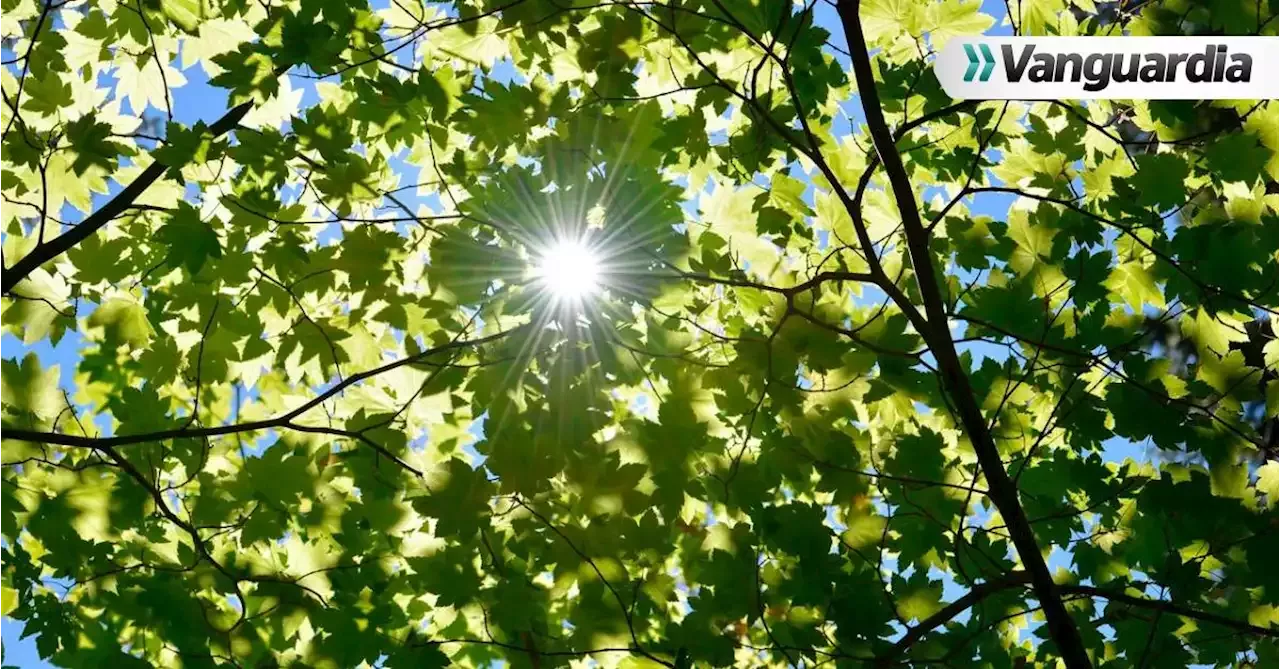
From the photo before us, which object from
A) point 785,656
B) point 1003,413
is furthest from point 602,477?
point 1003,413

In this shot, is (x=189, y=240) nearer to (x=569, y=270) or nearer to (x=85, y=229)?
(x=85, y=229)

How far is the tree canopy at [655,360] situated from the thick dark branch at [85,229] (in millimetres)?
15

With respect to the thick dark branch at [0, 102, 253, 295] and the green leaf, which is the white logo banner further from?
the thick dark branch at [0, 102, 253, 295]

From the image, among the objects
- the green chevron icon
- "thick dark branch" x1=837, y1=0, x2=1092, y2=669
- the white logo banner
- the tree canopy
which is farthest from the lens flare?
the green chevron icon

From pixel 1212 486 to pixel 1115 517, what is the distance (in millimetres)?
345

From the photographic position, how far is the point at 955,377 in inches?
94.0

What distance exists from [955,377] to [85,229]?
2.75 metres

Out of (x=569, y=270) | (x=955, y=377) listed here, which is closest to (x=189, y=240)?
(x=569, y=270)

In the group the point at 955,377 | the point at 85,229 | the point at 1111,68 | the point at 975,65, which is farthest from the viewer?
the point at 85,229

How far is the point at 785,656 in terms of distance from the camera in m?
2.53

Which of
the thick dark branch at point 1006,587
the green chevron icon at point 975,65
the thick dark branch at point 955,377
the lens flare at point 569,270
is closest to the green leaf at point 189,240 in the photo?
the lens flare at point 569,270

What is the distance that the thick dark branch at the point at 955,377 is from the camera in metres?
2.35

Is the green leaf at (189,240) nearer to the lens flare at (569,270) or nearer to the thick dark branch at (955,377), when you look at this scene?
the lens flare at (569,270)

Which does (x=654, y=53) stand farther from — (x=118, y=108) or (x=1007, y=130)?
(x=118, y=108)
